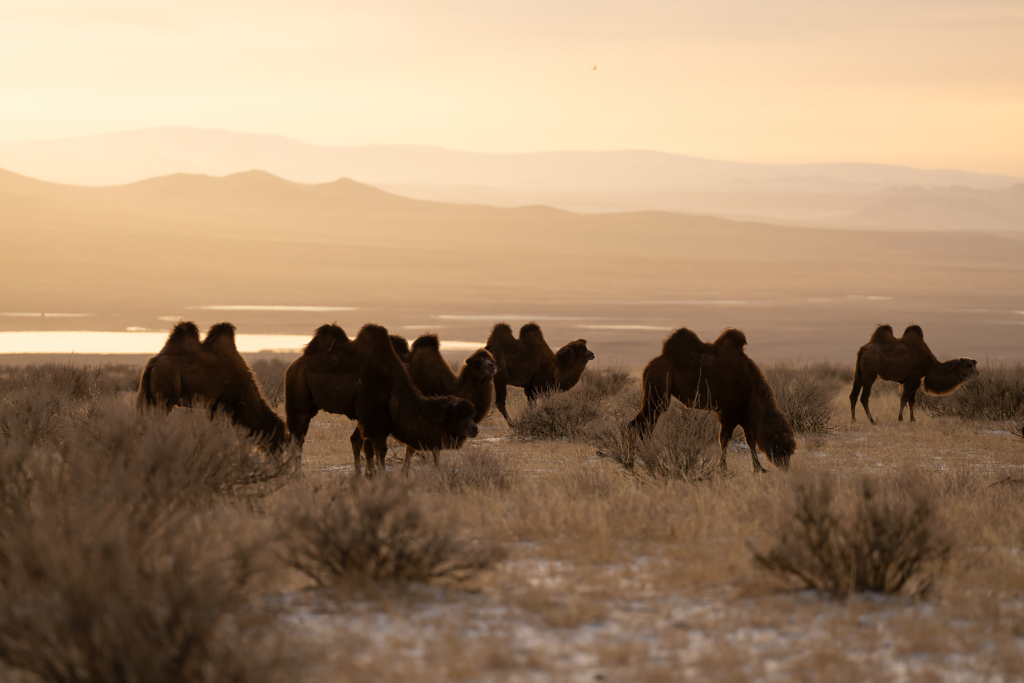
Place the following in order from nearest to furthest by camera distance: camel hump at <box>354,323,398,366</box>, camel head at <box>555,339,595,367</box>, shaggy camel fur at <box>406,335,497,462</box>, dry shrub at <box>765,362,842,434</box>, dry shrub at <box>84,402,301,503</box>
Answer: dry shrub at <box>84,402,301,503</box>, camel hump at <box>354,323,398,366</box>, shaggy camel fur at <box>406,335,497,462</box>, dry shrub at <box>765,362,842,434</box>, camel head at <box>555,339,595,367</box>

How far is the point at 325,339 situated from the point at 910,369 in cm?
1400

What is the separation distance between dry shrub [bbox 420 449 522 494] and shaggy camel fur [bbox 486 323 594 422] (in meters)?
7.12

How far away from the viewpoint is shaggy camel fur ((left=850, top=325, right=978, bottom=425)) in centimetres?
1959

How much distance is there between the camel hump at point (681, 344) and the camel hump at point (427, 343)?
11.5 feet

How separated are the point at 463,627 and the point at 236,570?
1298mm

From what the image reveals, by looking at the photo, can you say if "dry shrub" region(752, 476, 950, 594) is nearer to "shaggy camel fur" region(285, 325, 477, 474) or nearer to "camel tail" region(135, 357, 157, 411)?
"shaggy camel fur" region(285, 325, 477, 474)

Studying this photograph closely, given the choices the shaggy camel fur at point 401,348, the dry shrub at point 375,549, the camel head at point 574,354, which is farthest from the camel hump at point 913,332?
the dry shrub at point 375,549

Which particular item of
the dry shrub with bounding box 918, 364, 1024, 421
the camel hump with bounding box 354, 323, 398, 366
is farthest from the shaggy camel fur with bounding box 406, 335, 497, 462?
the dry shrub with bounding box 918, 364, 1024, 421

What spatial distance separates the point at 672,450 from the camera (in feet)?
34.1

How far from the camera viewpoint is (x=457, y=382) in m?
13.0

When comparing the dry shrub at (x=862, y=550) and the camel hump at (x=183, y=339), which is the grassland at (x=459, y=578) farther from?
the camel hump at (x=183, y=339)

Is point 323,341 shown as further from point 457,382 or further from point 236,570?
point 236,570

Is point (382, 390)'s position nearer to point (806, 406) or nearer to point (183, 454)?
point (183, 454)

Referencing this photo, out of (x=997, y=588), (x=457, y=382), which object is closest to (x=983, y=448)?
(x=457, y=382)
